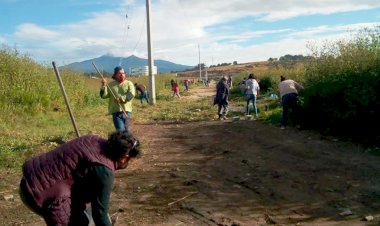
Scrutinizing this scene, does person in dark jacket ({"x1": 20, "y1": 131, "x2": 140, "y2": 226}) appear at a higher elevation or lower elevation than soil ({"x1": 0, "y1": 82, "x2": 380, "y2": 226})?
higher

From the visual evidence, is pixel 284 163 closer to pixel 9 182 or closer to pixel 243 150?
pixel 243 150

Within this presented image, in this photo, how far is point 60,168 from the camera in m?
3.32

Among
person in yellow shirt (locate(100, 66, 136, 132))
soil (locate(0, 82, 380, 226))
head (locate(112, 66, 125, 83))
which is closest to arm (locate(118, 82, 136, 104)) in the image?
person in yellow shirt (locate(100, 66, 136, 132))

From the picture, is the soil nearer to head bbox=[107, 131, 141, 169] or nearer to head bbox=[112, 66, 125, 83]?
head bbox=[112, 66, 125, 83]

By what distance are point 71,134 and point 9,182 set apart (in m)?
4.36

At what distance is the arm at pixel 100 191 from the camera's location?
10.9ft

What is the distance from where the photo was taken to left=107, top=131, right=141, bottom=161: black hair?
3.36 m

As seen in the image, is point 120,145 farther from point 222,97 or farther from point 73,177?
point 222,97

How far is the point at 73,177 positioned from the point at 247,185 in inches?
171

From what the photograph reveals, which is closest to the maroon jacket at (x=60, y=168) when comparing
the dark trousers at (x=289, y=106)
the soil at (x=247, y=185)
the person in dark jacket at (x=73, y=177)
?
the person in dark jacket at (x=73, y=177)

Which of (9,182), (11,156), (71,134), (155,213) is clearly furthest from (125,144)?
(71,134)

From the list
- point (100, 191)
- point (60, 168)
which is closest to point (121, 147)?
point (100, 191)

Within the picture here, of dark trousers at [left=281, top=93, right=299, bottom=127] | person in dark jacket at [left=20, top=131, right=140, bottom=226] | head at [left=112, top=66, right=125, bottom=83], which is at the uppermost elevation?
head at [left=112, top=66, right=125, bottom=83]

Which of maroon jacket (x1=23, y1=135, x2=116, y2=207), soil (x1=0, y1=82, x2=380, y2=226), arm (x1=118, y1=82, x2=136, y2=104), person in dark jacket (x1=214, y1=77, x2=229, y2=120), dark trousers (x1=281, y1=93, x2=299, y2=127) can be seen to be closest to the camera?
maroon jacket (x1=23, y1=135, x2=116, y2=207)
